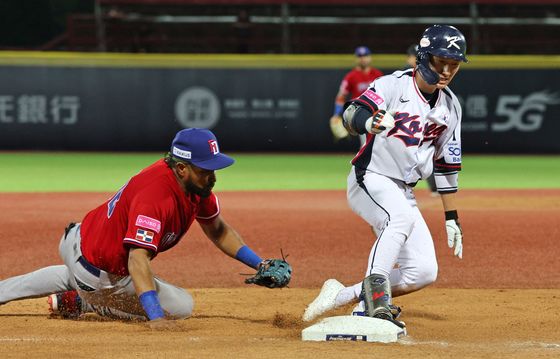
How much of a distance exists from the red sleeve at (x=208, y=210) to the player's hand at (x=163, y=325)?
731mm

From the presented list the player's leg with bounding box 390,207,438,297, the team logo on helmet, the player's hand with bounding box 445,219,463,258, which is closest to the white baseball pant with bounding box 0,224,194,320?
the player's leg with bounding box 390,207,438,297

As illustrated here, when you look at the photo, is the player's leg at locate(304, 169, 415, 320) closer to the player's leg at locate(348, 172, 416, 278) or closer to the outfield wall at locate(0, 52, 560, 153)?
the player's leg at locate(348, 172, 416, 278)

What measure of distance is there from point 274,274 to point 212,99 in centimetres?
1441

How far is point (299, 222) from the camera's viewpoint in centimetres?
1145

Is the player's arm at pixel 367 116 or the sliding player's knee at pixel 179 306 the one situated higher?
the player's arm at pixel 367 116

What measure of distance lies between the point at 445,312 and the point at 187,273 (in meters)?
2.60

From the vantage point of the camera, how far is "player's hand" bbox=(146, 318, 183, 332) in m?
5.74

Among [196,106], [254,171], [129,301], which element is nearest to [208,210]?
[129,301]

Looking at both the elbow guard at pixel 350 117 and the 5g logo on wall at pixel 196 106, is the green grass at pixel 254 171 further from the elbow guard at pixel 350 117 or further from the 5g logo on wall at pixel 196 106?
the elbow guard at pixel 350 117

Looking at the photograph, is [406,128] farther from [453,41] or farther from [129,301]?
[129,301]

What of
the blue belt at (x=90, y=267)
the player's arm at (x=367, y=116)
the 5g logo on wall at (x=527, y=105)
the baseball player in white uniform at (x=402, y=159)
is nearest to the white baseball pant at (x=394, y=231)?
the baseball player in white uniform at (x=402, y=159)

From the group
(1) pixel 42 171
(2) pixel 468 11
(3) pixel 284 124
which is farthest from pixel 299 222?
(2) pixel 468 11

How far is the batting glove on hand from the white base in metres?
1.09

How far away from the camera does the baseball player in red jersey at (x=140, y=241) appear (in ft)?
18.8
